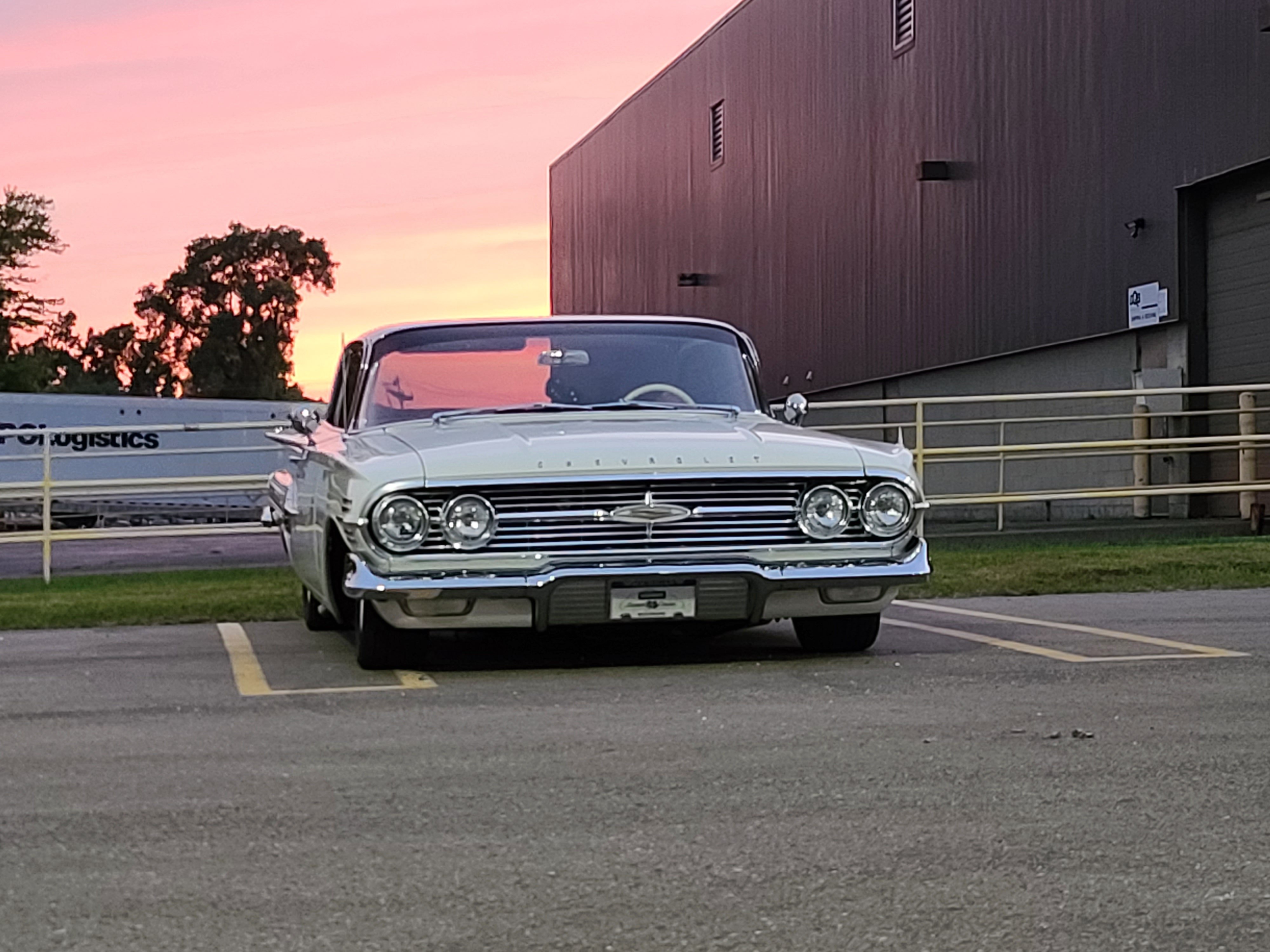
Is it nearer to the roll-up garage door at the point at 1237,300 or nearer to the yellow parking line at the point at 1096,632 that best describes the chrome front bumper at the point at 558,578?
the yellow parking line at the point at 1096,632

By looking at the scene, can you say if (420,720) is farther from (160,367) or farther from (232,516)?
(160,367)

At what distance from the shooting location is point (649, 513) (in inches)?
274

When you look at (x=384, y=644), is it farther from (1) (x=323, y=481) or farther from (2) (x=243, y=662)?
(2) (x=243, y=662)

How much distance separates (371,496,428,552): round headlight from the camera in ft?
22.5

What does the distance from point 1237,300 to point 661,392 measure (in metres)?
13.0

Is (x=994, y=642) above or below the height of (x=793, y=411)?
below

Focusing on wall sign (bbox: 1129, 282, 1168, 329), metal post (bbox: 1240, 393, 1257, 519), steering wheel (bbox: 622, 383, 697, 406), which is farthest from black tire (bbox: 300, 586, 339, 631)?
wall sign (bbox: 1129, 282, 1168, 329)

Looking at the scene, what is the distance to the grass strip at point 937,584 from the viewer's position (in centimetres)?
1049

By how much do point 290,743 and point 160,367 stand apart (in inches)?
3344

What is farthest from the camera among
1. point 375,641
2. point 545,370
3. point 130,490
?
point 130,490

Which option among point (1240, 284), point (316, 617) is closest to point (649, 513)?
point (316, 617)

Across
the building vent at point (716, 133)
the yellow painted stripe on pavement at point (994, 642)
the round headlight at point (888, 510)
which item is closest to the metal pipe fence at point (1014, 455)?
the yellow painted stripe on pavement at point (994, 642)

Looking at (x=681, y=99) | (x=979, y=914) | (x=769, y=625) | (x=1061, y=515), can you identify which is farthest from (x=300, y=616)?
(x=681, y=99)

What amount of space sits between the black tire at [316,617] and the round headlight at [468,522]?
2.48 metres
